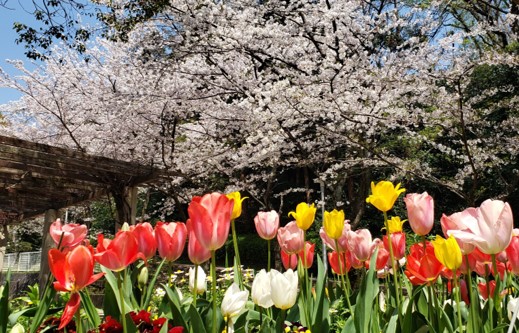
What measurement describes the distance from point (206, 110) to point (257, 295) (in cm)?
752

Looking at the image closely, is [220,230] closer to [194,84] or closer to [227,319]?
[227,319]

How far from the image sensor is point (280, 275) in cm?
116

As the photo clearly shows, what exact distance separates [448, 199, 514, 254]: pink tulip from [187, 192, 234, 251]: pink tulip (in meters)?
0.48

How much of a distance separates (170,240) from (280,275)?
0.35 m

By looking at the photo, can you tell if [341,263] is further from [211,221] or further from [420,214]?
[211,221]

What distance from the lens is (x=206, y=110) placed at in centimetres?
857

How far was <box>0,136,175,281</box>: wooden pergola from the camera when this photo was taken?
19.2 feet

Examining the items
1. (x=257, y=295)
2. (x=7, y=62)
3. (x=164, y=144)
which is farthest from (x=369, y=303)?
(x=7, y=62)

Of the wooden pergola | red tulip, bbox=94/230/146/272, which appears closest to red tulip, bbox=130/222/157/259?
red tulip, bbox=94/230/146/272

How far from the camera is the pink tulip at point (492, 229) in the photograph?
3.40 ft

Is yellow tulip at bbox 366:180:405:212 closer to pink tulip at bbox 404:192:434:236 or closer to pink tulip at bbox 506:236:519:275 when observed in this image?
pink tulip at bbox 404:192:434:236

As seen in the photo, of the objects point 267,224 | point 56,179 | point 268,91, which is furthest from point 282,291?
point 56,179

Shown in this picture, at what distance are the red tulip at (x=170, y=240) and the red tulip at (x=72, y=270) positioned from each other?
311 mm

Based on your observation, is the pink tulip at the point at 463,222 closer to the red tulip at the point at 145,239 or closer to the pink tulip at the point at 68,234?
the red tulip at the point at 145,239
